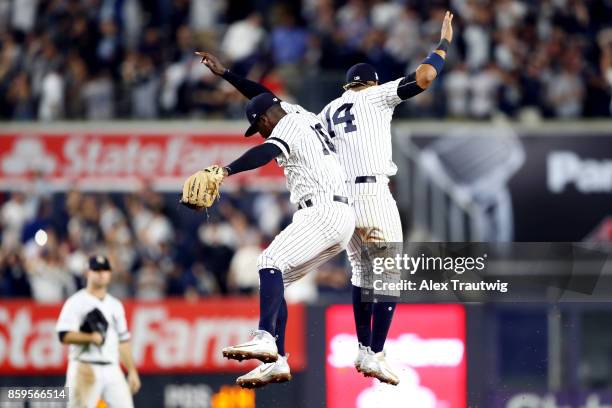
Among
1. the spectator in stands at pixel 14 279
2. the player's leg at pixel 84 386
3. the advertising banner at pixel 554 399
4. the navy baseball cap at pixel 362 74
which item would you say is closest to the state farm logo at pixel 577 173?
the advertising banner at pixel 554 399

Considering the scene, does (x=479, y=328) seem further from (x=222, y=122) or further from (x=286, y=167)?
(x=222, y=122)

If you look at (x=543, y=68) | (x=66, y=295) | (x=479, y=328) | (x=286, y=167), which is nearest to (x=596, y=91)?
(x=543, y=68)

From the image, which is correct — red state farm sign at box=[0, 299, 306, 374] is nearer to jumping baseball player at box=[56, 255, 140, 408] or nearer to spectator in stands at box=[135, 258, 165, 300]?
spectator in stands at box=[135, 258, 165, 300]

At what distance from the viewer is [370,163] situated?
11766 mm

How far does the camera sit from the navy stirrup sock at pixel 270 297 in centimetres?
1109

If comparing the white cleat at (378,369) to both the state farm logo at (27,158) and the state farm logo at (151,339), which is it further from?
the state farm logo at (27,158)

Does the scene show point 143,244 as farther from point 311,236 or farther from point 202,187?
point 202,187

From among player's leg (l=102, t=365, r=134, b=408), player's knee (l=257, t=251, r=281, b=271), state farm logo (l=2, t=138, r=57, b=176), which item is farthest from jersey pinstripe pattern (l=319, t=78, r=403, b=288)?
state farm logo (l=2, t=138, r=57, b=176)

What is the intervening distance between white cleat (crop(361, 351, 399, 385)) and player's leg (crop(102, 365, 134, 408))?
11.9ft

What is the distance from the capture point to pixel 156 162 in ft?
68.9

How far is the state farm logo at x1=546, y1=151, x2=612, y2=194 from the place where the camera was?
20844 mm

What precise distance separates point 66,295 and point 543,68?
299 inches

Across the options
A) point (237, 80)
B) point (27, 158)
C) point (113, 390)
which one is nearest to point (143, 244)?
point (27, 158)

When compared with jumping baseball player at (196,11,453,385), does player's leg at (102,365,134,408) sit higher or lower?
lower
